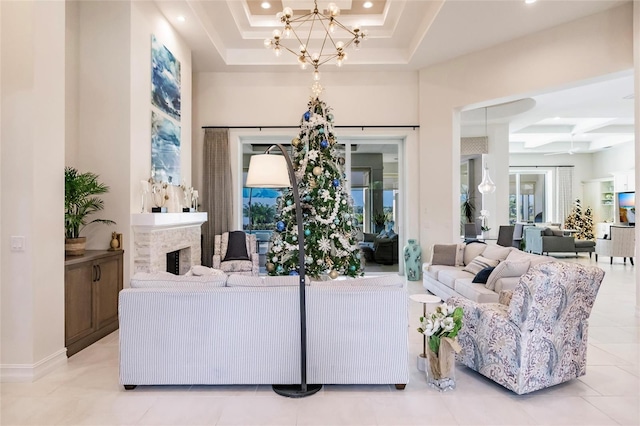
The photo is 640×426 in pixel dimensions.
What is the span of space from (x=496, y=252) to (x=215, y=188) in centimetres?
481

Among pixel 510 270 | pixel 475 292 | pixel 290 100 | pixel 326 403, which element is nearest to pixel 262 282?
pixel 326 403

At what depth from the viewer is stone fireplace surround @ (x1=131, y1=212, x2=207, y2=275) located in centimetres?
449

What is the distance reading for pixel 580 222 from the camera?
12523 mm

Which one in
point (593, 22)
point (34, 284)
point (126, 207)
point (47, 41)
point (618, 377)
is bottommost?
point (618, 377)

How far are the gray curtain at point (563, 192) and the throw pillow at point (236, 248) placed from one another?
12.0 metres

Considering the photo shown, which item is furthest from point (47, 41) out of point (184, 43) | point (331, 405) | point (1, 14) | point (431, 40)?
point (431, 40)

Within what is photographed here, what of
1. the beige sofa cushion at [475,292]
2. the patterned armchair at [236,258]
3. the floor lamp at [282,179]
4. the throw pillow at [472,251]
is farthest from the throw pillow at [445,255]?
the floor lamp at [282,179]

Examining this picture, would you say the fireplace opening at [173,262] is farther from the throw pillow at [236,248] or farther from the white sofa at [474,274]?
the white sofa at [474,274]

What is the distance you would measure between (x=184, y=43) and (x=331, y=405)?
559 centimetres

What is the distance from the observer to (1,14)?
306cm

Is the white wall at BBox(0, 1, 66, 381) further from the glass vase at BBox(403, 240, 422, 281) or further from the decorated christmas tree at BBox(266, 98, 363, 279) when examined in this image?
the glass vase at BBox(403, 240, 422, 281)

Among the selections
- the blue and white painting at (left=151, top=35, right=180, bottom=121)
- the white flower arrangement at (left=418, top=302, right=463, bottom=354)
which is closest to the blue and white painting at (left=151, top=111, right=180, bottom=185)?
the blue and white painting at (left=151, top=35, right=180, bottom=121)

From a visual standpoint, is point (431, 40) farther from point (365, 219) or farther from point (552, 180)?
point (552, 180)

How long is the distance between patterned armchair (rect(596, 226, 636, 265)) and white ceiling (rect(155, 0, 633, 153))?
2.71 meters
